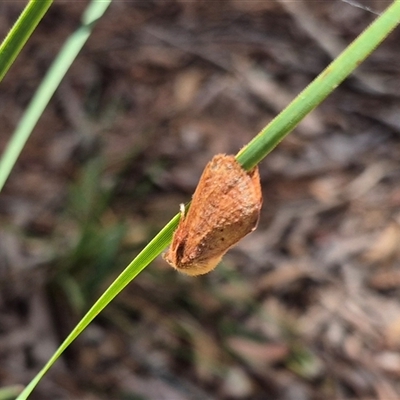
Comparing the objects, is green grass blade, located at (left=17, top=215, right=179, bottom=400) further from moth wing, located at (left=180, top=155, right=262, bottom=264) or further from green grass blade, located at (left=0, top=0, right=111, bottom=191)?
green grass blade, located at (left=0, top=0, right=111, bottom=191)

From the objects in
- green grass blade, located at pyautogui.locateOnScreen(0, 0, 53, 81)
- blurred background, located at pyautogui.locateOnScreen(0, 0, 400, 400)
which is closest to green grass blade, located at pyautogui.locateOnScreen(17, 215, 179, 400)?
green grass blade, located at pyautogui.locateOnScreen(0, 0, 53, 81)

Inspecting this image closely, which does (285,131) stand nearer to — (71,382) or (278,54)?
(71,382)

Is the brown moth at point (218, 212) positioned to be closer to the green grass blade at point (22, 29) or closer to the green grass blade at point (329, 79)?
the green grass blade at point (329, 79)

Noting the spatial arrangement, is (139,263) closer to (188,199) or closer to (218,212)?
(218,212)

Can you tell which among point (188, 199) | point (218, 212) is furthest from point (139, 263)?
point (188, 199)

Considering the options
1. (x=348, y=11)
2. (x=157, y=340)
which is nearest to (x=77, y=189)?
(x=157, y=340)

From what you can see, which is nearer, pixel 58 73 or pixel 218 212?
pixel 218 212
